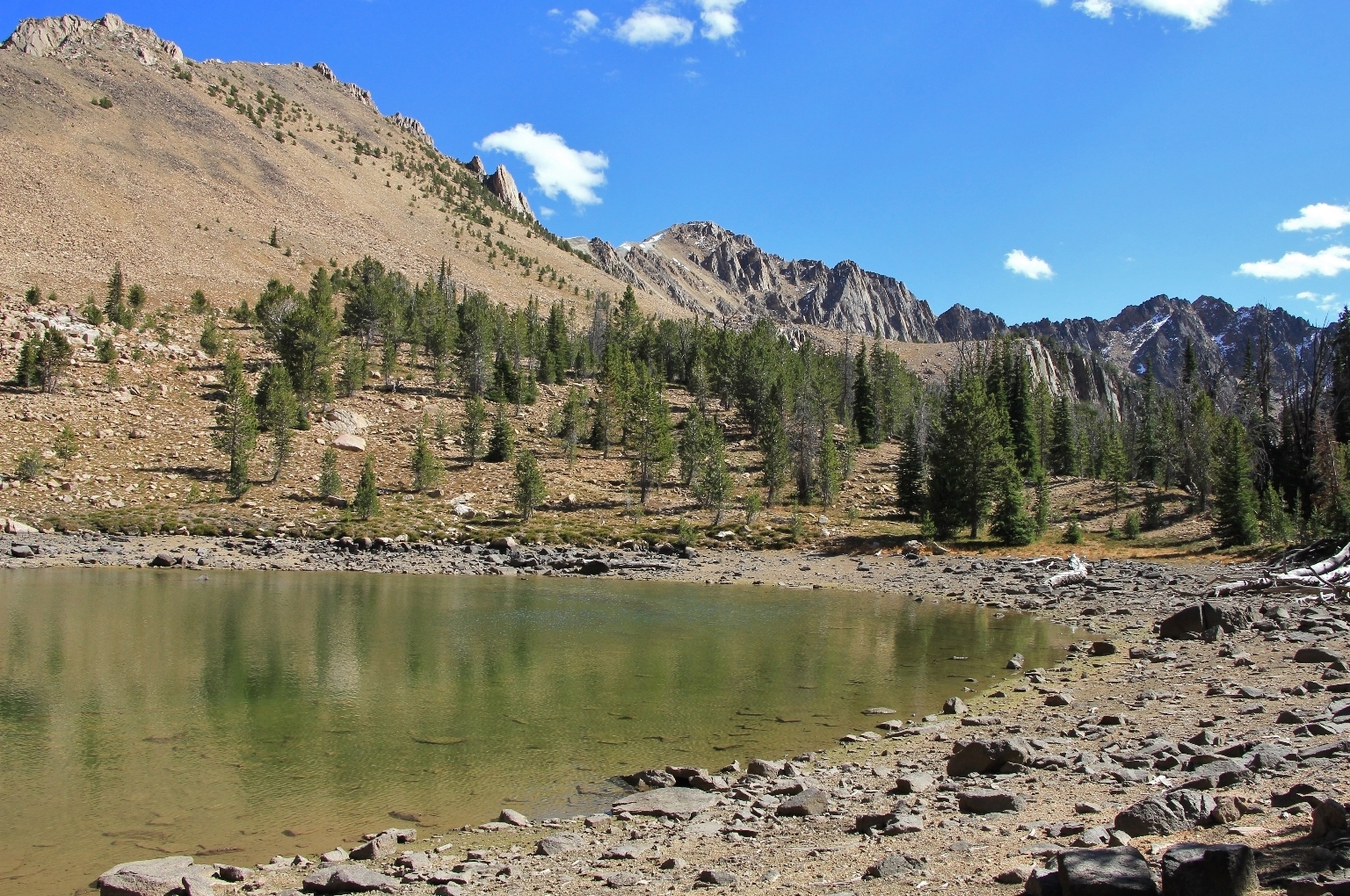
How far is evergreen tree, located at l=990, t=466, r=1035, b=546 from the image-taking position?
5506cm

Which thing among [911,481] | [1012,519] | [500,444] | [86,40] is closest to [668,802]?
[1012,519]

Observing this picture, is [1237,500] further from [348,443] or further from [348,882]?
[348,443]

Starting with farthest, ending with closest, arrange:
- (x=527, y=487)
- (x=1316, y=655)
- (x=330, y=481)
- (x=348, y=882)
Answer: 1. (x=527, y=487)
2. (x=330, y=481)
3. (x=1316, y=655)
4. (x=348, y=882)

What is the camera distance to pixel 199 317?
87.3 metres

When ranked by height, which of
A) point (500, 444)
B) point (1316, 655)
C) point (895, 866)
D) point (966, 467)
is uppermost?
point (500, 444)

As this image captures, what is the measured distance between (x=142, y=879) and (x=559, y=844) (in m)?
4.31

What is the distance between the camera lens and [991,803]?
9000 millimetres

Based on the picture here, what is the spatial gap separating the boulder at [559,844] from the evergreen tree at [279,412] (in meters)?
56.6

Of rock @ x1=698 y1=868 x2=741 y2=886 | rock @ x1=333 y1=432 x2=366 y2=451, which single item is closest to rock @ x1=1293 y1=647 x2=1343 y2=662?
rock @ x1=698 y1=868 x2=741 y2=886

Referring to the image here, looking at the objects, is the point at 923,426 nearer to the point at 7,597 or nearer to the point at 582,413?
the point at 582,413

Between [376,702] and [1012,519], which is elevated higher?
[1012,519]

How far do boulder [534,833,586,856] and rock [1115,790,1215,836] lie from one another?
18.9 feet

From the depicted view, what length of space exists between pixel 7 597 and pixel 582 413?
54.0m

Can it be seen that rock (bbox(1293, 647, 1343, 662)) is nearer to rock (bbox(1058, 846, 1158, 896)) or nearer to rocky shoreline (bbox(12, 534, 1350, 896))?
rocky shoreline (bbox(12, 534, 1350, 896))
